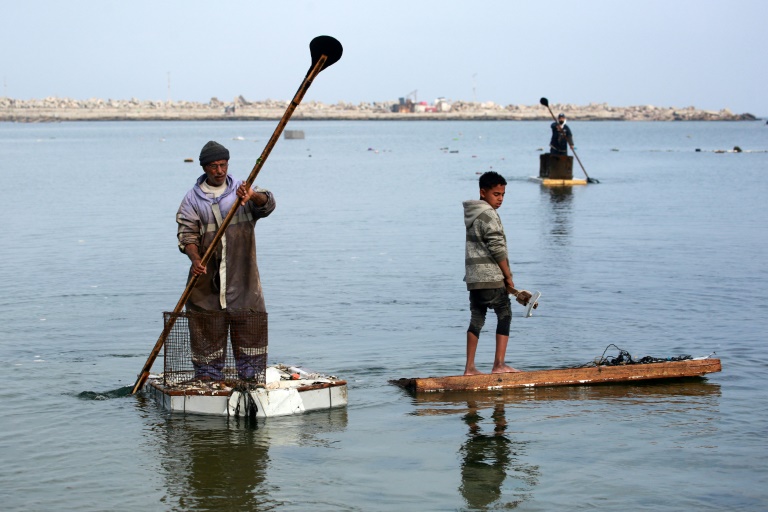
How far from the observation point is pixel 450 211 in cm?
2509

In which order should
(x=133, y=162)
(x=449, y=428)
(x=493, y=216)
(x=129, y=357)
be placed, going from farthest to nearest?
(x=133, y=162) < (x=129, y=357) < (x=493, y=216) < (x=449, y=428)

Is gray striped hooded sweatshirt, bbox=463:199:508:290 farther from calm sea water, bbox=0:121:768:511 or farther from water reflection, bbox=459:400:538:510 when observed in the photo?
water reflection, bbox=459:400:538:510

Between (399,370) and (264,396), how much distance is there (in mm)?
2076

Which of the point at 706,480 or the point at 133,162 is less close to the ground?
the point at 133,162

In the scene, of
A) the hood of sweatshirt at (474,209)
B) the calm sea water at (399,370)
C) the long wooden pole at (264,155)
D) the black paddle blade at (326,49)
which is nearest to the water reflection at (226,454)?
the calm sea water at (399,370)

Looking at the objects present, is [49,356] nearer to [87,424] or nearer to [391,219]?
[87,424]

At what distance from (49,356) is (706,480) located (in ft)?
20.4

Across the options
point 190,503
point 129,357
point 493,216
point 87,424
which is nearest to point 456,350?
point 493,216

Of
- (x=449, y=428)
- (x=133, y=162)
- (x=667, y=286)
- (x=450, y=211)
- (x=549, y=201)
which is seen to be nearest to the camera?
(x=449, y=428)

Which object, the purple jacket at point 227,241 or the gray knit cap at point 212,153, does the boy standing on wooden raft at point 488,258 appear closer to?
the purple jacket at point 227,241

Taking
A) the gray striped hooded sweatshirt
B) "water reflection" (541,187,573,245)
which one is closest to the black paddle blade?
the gray striped hooded sweatshirt

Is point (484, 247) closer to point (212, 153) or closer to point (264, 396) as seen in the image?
point (264, 396)

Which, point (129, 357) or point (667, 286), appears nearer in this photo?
point (129, 357)

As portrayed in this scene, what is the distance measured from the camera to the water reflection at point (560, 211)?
1955 centimetres
